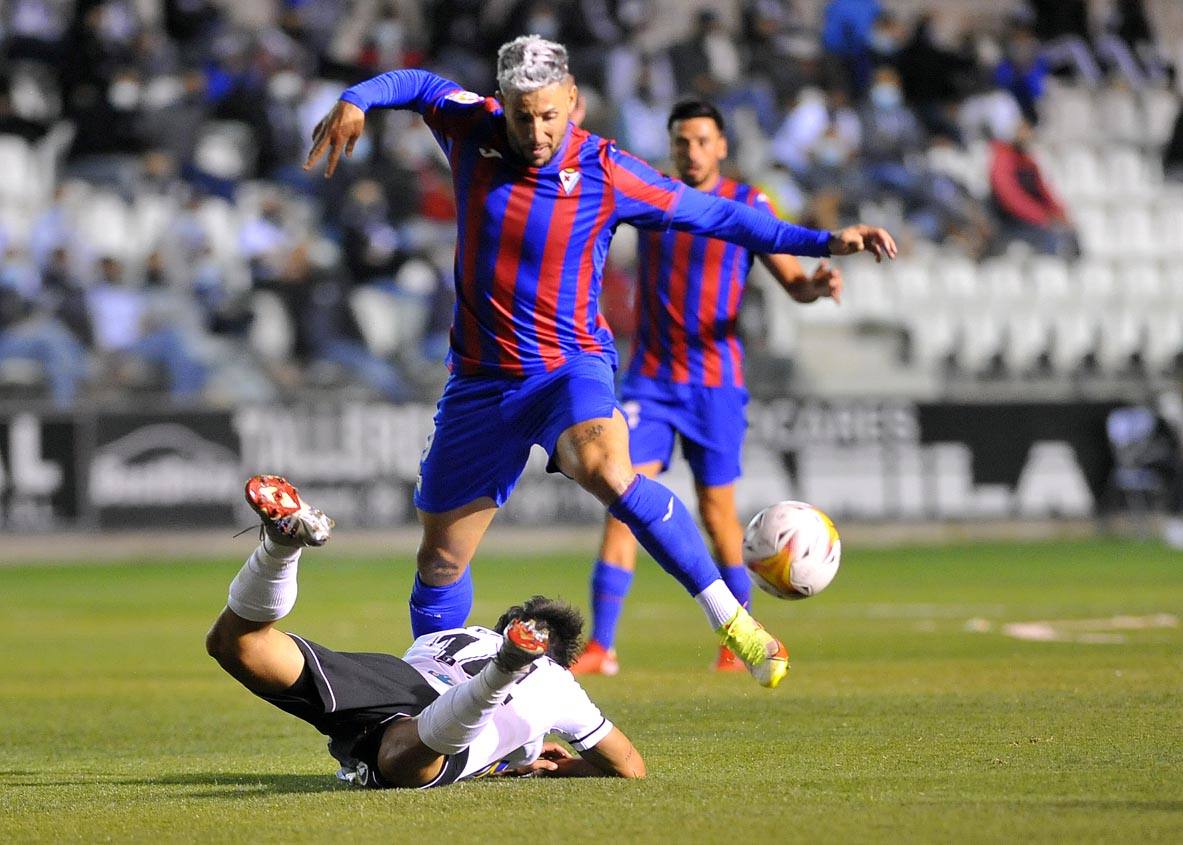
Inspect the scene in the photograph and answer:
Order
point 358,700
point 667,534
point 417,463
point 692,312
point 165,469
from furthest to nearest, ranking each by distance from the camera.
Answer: point 417,463 < point 165,469 < point 692,312 < point 667,534 < point 358,700

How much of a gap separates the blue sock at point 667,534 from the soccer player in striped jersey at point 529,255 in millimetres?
148

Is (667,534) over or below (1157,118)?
below

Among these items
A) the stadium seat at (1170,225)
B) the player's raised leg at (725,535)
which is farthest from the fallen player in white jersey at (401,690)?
the stadium seat at (1170,225)

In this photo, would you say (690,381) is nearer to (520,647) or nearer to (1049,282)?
(520,647)

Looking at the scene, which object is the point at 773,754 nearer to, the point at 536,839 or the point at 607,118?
the point at 536,839

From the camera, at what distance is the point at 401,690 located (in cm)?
546

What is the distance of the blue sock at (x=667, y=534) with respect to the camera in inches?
236

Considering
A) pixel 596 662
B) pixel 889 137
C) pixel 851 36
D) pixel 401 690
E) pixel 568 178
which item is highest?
pixel 851 36

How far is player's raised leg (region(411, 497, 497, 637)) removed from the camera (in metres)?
6.73

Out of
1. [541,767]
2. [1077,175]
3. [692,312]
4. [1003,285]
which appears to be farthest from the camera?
[1077,175]

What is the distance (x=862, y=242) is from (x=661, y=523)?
4.20 ft

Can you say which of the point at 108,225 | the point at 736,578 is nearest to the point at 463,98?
the point at 736,578

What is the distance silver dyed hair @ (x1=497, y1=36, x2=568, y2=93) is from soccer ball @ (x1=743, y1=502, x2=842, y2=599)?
1725 millimetres

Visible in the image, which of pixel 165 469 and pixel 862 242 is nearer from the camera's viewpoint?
pixel 862 242
